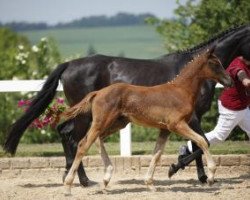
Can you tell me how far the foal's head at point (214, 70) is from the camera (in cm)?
962

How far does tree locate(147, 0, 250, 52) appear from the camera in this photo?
14922mm

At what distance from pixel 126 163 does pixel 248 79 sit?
2478 millimetres

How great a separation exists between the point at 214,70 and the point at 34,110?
2.55 metres

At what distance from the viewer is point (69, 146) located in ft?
35.6

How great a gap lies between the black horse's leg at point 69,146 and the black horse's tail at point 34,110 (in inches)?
16.6

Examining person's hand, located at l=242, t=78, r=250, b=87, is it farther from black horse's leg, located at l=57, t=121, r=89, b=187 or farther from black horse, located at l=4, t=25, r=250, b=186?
black horse's leg, located at l=57, t=121, r=89, b=187

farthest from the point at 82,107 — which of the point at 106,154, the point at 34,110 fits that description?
the point at 34,110

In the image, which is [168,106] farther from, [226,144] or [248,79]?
[226,144]

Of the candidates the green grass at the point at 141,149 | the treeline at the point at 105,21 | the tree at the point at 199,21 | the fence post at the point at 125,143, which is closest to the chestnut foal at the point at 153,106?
the fence post at the point at 125,143

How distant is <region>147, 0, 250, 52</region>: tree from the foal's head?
5.08 m

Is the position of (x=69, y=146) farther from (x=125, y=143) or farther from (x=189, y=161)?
(x=189, y=161)

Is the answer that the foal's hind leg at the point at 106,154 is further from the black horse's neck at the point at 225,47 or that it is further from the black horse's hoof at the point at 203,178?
the black horse's hoof at the point at 203,178

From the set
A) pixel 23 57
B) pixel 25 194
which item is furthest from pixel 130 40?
pixel 25 194

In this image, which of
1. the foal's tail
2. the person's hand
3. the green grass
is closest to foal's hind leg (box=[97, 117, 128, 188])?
the foal's tail
